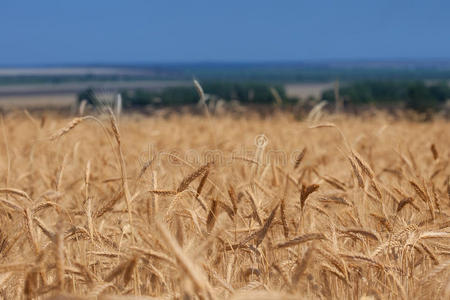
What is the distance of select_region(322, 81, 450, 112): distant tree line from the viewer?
2233 centimetres

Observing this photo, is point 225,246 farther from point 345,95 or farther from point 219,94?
point 219,94

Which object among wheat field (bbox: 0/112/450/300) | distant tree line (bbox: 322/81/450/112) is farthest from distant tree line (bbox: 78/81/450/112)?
wheat field (bbox: 0/112/450/300)

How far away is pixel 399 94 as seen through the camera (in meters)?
35.8

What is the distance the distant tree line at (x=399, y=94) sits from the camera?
22334mm

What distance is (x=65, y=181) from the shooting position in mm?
4312

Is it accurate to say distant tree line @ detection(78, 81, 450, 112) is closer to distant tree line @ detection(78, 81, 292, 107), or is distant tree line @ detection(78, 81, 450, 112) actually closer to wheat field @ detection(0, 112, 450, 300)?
distant tree line @ detection(78, 81, 292, 107)

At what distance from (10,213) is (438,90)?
2707 cm

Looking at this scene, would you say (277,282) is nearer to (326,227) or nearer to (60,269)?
(326,227)

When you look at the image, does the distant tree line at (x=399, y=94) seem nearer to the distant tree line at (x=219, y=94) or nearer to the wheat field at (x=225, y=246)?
the distant tree line at (x=219, y=94)

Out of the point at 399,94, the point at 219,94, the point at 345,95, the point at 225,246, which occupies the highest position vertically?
the point at 225,246

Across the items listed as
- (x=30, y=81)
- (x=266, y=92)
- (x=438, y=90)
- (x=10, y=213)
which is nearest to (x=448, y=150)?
(x=10, y=213)

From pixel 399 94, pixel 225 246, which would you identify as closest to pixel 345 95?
pixel 399 94

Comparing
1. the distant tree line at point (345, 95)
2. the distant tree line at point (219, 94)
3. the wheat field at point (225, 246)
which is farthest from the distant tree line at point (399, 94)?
the wheat field at point (225, 246)

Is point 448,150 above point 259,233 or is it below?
below
